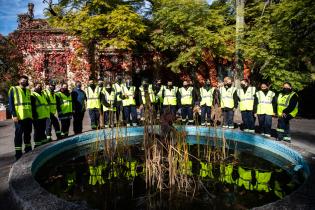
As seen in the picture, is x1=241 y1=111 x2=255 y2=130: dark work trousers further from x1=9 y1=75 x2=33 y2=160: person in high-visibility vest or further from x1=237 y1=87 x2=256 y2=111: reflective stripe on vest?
x1=9 y1=75 x2=33 y2=160: person in high-visibility vest

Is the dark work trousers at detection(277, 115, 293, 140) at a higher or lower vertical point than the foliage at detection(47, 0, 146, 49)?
lower

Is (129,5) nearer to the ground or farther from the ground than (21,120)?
farther from the ground

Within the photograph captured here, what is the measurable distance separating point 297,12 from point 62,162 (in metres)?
11.0

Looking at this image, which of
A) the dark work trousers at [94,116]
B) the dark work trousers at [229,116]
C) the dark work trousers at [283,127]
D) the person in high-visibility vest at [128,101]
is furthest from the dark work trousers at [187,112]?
the dark work trousers at [283,127]

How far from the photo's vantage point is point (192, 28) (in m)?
15.2

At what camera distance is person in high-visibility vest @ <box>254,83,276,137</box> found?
26.9ft

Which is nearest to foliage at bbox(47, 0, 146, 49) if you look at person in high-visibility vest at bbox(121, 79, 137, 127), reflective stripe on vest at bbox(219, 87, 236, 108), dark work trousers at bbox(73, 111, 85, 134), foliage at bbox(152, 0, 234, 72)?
foliage at bbox(152, 0, 234, 72)

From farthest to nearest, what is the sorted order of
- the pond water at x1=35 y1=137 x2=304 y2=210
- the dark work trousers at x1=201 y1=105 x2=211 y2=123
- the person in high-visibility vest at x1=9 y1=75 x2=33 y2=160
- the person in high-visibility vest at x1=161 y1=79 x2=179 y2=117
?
1. the person in high-visibility vest at x1=161 y1=79 x2=179 y2=117
2. the dark work trousers at x1=201 y1=105 x2=211 y2=123
3. the person in high-visibility vest at x1=9 y1=75 x2=33 y2=160
4. the pond water at x1=35 y1=137 x2=304 y2=210

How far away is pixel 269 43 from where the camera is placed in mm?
12438

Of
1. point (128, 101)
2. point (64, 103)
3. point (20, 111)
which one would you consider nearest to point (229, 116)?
point (128, 101)

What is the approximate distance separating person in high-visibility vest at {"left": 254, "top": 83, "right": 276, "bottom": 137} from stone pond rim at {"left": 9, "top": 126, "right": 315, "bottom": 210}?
1.41m

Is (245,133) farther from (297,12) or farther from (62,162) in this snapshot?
(297,12)

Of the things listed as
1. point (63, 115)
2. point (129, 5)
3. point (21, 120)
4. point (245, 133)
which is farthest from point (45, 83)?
point (245, 133)

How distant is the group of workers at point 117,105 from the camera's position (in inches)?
255
